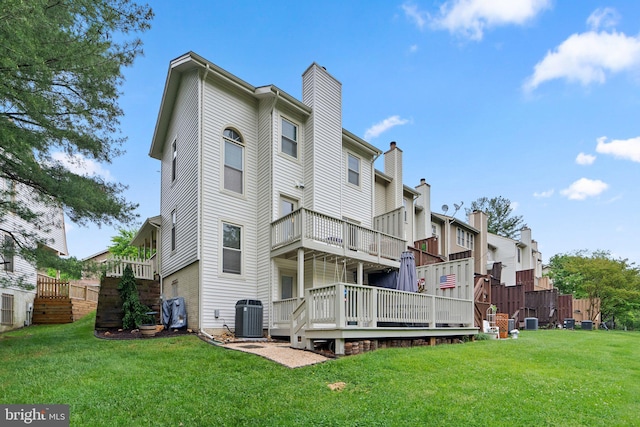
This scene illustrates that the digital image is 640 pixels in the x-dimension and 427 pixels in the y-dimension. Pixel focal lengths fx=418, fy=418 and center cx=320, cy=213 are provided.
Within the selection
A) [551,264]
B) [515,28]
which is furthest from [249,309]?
[551,264]

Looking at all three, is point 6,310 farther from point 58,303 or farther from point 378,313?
point 378,313

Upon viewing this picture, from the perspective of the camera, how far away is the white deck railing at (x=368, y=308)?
9.29 m

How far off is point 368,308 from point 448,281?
4.65 meters

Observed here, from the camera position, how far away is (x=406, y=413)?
5234 mm

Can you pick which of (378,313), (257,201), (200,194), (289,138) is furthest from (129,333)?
(289,138)

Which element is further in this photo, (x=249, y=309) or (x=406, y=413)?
(x=249, y=309)

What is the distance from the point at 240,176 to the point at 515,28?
11337 millimetres

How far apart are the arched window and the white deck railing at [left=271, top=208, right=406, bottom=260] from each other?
1.88 m

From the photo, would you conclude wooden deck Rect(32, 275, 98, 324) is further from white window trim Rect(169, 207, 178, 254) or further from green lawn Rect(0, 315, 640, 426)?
green lawn Rect(0, 315, 640, 426)

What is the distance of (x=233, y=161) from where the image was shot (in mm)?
13719

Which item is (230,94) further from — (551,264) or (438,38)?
(551,264)

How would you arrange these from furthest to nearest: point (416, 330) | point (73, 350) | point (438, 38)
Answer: point (438, 38) < point (416, 330) < point (73, 350)

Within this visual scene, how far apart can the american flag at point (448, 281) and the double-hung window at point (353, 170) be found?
5.51 metres

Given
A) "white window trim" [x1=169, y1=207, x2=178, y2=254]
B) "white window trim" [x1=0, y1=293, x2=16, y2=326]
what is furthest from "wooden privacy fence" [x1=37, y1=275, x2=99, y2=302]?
"white window trim" [x1=169, y1=207, x2=178, y2=254]
